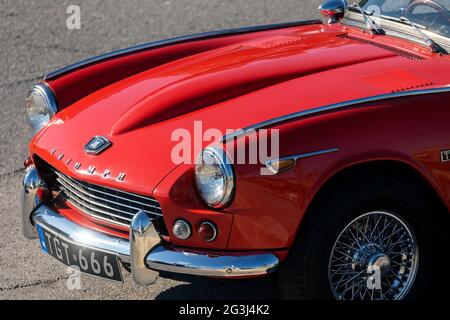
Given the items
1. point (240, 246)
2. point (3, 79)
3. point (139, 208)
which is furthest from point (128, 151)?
point (3, 79)

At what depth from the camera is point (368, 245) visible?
383cm

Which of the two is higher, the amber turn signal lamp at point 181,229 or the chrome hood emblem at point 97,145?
the chrome hood emblem at point 97,145

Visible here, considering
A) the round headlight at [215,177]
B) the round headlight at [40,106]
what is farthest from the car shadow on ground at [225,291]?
the round headlight at [40,106]

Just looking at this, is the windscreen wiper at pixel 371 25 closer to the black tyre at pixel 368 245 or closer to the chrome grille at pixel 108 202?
the black tyre at pixel 368 245

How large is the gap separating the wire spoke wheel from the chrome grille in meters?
0.82

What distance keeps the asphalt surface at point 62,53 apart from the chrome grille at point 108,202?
0.62 metres

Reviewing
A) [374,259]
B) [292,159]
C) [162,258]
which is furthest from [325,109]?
[162,258]

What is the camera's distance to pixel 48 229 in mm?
4016

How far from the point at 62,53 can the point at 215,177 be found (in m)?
4.92

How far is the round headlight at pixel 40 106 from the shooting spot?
464 centimetres

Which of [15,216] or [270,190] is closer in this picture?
[270,190]

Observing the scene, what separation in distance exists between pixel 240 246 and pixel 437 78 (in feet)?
4.30

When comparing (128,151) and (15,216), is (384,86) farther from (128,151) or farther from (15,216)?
(15,216)
